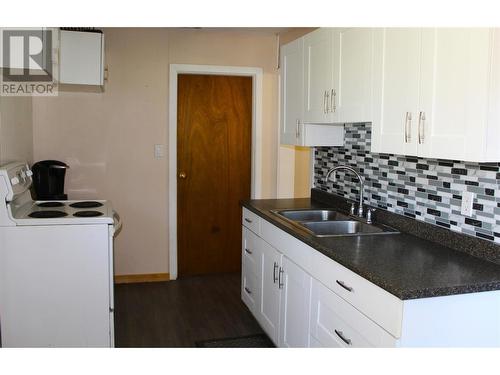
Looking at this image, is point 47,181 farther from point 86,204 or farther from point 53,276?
point 53,276

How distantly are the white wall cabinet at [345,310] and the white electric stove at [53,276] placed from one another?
0.99m

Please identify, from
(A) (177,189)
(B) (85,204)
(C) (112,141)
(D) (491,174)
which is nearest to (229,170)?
(A) (177,189)

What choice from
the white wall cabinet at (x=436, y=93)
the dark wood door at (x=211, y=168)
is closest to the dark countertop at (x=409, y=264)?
the white wall cabinet at (x=436, y=93)

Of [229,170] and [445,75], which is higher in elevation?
[445,75]

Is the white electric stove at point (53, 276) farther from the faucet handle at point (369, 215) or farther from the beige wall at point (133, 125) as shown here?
the faucet handle at point (369, 215)

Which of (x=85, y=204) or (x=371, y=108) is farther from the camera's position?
(x=85, y=204)

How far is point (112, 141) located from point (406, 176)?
267 centimetres

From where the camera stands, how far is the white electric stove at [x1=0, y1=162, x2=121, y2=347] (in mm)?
2762

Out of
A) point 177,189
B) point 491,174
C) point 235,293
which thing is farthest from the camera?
point 177,189

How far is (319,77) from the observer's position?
2.96 m

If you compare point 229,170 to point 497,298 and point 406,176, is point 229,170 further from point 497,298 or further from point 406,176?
point 497,298

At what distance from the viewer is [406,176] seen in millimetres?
2623

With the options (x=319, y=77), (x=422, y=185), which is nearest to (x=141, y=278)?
(x=319, y=77)

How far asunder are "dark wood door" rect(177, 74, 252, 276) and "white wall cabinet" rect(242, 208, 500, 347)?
5.44ft
